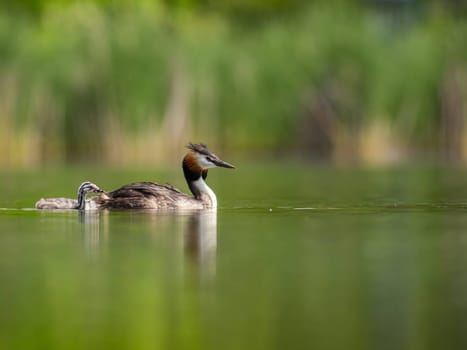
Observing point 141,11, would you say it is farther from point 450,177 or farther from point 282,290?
point 282,290

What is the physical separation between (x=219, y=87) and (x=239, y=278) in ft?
76.8

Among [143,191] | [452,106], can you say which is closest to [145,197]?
[143,191]

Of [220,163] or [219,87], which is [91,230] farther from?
[219,87]

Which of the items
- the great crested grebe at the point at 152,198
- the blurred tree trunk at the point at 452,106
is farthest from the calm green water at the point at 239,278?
the blurred tree trunk at the point at 452,106

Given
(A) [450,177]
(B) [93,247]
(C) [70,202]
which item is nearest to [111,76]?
(A) [450,177]

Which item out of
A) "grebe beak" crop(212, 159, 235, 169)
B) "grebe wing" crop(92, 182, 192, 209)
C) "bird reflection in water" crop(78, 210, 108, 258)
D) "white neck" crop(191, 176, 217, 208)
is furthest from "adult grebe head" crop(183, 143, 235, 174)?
"bird reflection in water" crop(78, 210, 108, 258)

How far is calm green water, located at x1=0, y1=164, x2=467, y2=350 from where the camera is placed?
626cm

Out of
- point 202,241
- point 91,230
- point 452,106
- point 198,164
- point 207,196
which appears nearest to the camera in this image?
point 202,241

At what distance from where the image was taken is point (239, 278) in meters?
7.95

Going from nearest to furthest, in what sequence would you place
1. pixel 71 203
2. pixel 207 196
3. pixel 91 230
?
pixel 91 230, pixel 207 196, pixel 71 203

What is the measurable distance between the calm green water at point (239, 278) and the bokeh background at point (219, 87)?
14118 millimetres

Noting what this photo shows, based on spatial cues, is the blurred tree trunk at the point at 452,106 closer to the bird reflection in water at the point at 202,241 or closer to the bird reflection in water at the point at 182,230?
the bird reflection in water at the point at 182,230

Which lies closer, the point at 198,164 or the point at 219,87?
the point at 198,164

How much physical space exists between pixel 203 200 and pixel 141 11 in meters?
17.1
